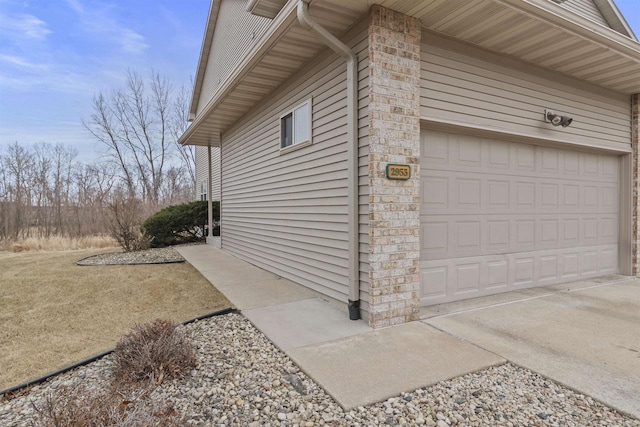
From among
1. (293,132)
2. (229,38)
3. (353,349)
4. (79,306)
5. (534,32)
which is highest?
(229,38)

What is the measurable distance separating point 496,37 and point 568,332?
3.25m

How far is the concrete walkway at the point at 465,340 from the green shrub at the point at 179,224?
6.54 m

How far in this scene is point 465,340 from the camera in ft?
10.5

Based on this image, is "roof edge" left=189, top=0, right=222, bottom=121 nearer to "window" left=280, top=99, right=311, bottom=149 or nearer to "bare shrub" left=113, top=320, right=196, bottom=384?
"window" left=280, top=99, right=311, bottom=149

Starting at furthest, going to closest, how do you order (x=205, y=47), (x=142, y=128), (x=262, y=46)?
(x=142, y=128) < (x=205, y=47) < (x=262, y=46)

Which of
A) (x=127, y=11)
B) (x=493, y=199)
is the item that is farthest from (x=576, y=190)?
(x=127, y=11)

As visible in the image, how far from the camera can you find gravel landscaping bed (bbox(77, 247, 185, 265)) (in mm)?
7695

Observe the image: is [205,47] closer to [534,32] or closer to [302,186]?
[302,186]

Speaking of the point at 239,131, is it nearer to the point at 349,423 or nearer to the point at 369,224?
the point at 369,224

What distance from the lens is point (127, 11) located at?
15258mm

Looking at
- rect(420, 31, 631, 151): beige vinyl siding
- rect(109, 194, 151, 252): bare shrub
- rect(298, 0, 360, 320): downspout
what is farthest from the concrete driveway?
rect(109, 194, 151, 252): bare shrub

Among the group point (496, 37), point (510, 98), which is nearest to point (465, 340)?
point (510, 98)

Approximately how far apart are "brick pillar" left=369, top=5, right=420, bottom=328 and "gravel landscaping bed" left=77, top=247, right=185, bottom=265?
571 centimetres

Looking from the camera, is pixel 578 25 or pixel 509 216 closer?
pixel 578 25
